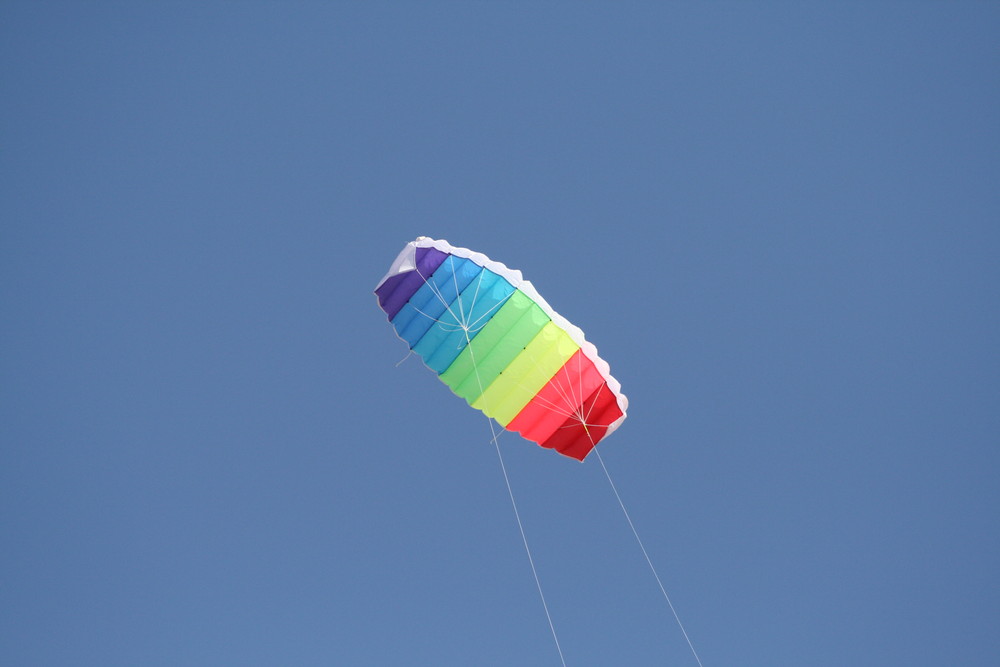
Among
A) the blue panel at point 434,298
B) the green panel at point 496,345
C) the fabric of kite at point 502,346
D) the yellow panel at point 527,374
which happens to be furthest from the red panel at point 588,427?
the blue panel at point 434,298

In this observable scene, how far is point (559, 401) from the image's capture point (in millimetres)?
17828

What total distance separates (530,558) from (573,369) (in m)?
5.35

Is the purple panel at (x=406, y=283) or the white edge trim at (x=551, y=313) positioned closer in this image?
the white edge trim at (x=551, y=313)

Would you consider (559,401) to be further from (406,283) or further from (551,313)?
(406,283)

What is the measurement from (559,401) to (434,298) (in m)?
3.20

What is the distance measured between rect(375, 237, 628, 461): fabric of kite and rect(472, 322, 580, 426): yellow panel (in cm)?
2

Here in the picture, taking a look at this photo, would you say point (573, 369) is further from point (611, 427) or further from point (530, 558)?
point (530, 558)

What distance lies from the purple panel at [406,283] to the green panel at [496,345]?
1.56m

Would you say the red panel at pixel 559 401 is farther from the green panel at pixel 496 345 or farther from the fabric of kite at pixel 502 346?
the green panel at pixel 496 345

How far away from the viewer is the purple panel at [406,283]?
17.9m

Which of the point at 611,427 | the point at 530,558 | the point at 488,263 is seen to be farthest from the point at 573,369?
the point at 530,558

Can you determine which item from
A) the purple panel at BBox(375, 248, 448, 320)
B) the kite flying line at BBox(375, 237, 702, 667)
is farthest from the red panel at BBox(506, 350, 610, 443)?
the purple panel at BBox(375, 248, 448, 320)

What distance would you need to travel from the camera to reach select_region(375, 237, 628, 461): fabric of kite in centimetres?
1739

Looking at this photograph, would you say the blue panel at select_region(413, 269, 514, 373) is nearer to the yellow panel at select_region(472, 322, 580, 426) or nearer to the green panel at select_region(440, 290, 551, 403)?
the green panel at select_region(440, 290, 551, 403)
